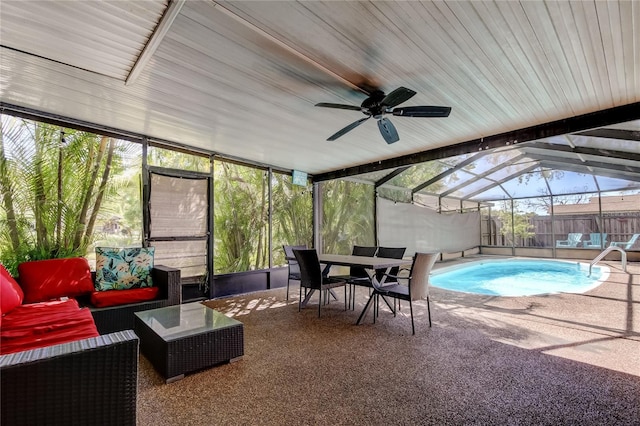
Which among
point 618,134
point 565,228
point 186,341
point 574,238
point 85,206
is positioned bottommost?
point 186,341

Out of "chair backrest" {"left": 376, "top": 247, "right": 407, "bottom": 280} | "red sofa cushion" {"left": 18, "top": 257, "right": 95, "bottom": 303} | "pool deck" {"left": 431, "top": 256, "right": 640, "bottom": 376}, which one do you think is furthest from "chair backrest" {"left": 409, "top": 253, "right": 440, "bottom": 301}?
"red sofa cushion" {"left": 18, "top": 257, "right": 95, "bottom": 303}

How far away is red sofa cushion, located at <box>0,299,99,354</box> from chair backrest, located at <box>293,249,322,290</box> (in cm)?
228

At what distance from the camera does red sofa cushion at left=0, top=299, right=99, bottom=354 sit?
6.37ft

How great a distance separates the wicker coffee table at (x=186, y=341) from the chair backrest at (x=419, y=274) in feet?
6.31

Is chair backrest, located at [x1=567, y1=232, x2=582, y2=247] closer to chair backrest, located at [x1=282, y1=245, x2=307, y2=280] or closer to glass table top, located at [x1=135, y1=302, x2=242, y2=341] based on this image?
chair backrest, located at [x1=282, y1=245, x2=307, y2=280]

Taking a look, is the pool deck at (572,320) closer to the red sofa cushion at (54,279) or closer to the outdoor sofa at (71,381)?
the outdoor sofa at (71,381)

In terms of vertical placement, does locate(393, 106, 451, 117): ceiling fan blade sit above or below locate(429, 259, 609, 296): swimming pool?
above

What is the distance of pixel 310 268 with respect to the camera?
13.0 feet

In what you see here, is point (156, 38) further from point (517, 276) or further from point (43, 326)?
point (517, 276)

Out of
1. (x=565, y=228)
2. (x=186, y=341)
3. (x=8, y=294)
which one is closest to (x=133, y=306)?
(x=8, y=294)

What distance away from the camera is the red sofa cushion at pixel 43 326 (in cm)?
194

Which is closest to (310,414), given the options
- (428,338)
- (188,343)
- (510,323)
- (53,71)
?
(188,343)

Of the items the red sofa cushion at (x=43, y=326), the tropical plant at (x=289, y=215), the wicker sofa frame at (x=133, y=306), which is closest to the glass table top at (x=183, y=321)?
the wicker sofa frame at (x=133, y=306)

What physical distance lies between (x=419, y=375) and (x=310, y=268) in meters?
1.93
